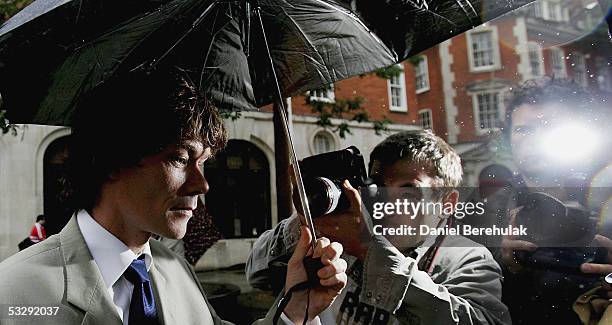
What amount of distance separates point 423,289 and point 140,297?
0.84 m

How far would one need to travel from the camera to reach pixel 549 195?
159cm

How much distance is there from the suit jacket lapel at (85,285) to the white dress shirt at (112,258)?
0.03 m

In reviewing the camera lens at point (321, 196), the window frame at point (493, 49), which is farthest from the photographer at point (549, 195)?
the camera lens at point (321, 196)

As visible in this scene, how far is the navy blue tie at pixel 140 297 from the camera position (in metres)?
1.23

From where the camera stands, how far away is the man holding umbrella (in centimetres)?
114

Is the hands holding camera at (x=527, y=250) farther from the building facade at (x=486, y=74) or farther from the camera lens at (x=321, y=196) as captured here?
the camera lens at (x=321, y=196)

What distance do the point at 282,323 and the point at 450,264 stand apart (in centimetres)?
63

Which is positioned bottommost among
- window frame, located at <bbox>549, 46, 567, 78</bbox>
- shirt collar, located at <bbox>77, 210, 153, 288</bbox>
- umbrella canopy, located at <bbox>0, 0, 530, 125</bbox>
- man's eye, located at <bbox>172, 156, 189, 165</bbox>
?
shirt collar, located at <bbox>77, 210, 153, 288</bbox>

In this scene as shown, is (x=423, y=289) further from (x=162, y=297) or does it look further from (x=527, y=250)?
(x=162, y=297)

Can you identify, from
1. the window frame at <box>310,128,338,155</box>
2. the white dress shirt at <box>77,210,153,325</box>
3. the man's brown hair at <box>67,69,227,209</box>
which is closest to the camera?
the white dress shirt at <box>77,210,153,325</box>

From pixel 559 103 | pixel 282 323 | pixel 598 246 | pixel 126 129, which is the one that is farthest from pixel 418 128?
pixel 126 129

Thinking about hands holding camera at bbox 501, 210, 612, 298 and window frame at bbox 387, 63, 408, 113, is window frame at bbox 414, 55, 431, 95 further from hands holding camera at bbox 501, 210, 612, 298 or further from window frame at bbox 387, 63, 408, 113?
hands holding camera at bbox 501, 210, 612, 298

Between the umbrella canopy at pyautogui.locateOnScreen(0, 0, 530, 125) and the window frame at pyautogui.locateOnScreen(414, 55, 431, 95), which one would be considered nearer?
the umbrella canopy at pyautogui.locateOnScreen(0, 0, 530, 125)

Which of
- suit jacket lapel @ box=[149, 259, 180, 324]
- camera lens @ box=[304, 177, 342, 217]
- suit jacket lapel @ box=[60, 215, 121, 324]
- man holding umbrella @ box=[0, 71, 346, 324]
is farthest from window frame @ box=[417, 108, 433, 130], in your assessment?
suit jacket lapel @ box=[60, 215, 121, 324]
